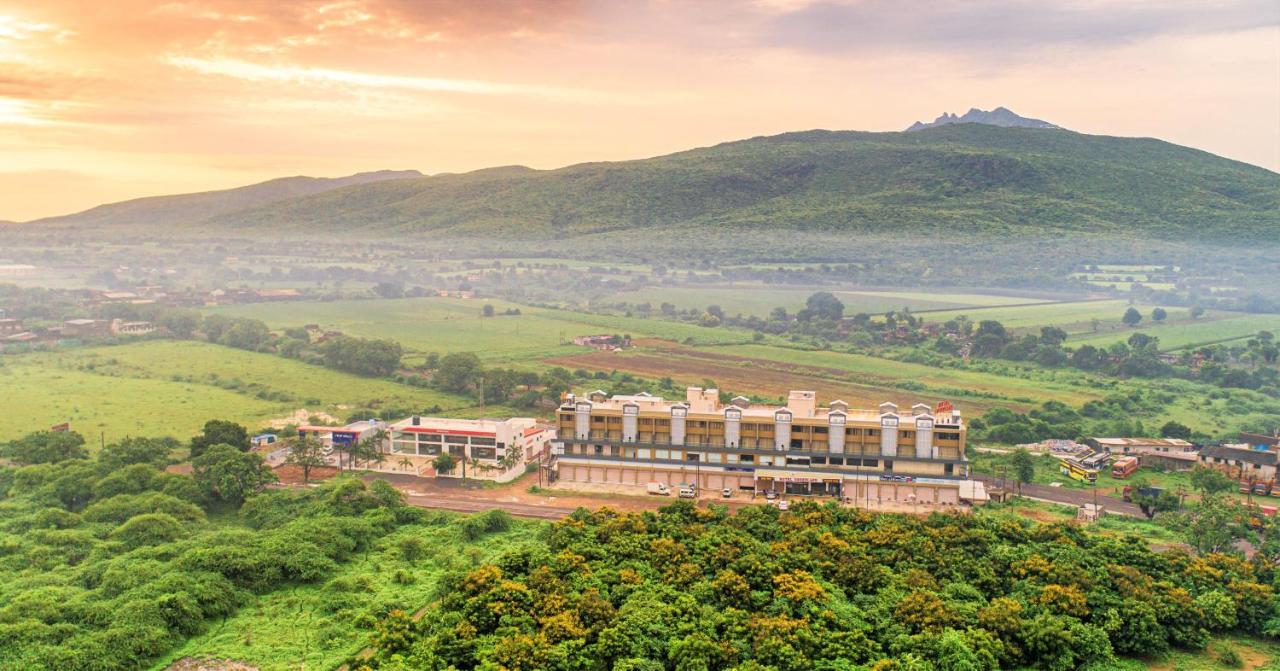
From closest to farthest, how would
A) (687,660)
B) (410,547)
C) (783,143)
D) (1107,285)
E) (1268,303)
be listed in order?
(687,660), (410,547), (1268,303), (1107,285), (783,143)

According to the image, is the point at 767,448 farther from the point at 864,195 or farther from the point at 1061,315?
the point at 864,195

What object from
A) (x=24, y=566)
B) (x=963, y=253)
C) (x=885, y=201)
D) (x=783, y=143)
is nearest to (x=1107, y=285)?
(x=963, y=253)

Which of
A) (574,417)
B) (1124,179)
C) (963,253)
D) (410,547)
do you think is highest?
(1124,179)

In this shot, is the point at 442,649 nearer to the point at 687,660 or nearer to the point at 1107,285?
the point at 687,660

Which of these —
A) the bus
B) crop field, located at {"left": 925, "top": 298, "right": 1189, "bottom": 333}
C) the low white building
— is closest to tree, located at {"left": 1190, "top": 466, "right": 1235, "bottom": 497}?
the bus

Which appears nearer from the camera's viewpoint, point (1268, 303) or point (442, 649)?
point (442, 649)

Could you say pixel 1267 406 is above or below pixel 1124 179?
below

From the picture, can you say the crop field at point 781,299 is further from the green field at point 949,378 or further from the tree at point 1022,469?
the tree at point 1022,469

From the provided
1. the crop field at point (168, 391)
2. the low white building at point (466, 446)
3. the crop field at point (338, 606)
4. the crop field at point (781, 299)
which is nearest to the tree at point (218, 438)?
the low white building at point (466, 446)
